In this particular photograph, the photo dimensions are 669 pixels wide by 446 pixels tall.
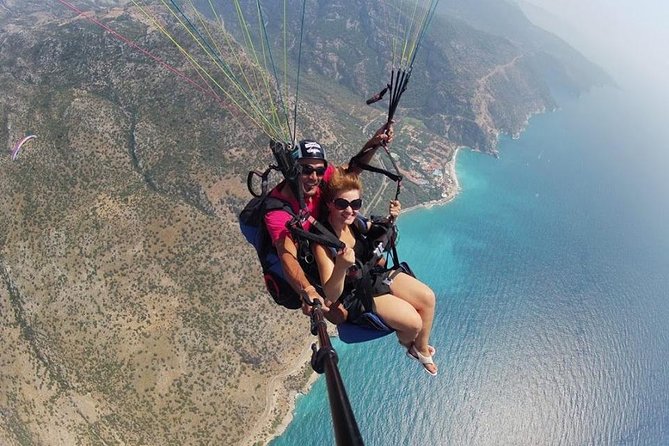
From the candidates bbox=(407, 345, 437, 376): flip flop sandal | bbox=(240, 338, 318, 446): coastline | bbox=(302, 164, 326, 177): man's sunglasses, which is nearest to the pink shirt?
bbox=(302, 164, 326, 177): man's sunglasses

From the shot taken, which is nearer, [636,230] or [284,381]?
[284,381]

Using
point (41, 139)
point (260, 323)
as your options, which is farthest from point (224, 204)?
point (41, 139)

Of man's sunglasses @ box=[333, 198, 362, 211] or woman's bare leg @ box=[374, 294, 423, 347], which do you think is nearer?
man's sunglasses @ box=[333, 198, 362, 211]

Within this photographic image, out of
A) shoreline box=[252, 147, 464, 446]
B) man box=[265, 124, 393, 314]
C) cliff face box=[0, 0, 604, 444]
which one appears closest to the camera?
man box=[265, 124, 393, 314]

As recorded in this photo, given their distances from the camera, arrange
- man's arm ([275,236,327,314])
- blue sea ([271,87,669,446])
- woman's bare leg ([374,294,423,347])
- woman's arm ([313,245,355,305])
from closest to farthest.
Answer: woman's arm ([313,245,355,305]) → man's arm ([275,236,327,314]) → woman's bare leg ([374,294,423,347]) → blue sea ([271,87,669,446])

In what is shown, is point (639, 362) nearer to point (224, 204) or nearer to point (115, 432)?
point (224, 204)

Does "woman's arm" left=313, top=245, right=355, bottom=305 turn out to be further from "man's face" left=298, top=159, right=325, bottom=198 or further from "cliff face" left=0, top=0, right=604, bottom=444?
"cliff face" left=0, top=0, right=604, bottom=444
